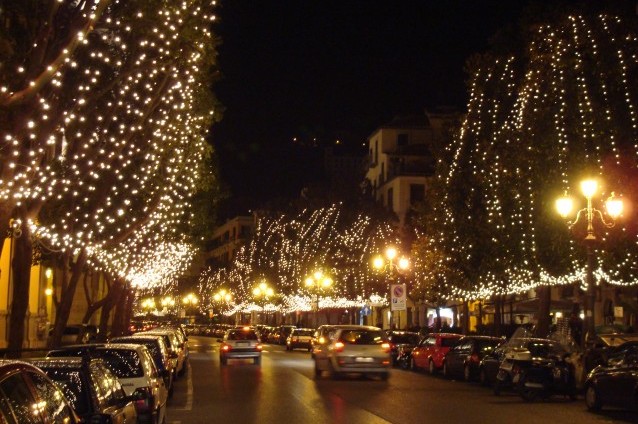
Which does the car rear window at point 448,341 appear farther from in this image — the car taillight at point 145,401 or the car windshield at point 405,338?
the car taillight at point 145,401

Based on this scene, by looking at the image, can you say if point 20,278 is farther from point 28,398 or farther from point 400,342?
point 400,342

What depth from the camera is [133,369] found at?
15055 millimetres

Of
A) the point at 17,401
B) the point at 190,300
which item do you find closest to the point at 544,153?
the point at 17,401

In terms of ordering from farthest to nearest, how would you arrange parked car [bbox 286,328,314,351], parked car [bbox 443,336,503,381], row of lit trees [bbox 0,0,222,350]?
1. parked car [bbox 286,328,314,351]
2. parked car [bbox 443,336,503,381]
3. row of lit trees [bbox 0,0,222,350]

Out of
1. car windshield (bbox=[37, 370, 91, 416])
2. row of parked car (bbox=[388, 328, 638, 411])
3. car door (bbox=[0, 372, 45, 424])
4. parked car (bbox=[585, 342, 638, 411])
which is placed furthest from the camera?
row of parked car (bbox=[388, 328, 638, 411])

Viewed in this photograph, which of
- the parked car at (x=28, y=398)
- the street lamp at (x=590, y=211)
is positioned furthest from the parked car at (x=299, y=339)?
the parked car at (x=28, y=398)

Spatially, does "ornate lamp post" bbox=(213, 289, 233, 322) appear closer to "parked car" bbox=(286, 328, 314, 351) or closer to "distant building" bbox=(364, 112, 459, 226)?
"distant building" bbox=(364, 112, 459, 226)

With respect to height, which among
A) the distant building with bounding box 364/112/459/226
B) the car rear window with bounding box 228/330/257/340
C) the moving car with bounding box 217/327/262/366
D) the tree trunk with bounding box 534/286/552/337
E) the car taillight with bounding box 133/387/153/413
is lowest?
the car taillight with bounding box 133/387/153/413

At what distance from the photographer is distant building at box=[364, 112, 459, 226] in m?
75.6

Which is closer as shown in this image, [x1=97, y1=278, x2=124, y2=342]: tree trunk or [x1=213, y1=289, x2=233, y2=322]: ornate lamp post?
[x1=97, y1=278, x2=124, y2=342]: tree trunk

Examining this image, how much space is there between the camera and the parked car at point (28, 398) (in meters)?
6.29

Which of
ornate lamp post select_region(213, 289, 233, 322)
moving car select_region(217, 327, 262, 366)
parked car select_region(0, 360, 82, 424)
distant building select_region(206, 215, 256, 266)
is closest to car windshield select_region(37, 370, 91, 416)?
parked car select_region(0, 360, 82, 424)

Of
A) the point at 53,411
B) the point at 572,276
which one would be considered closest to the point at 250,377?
the point at 572,276

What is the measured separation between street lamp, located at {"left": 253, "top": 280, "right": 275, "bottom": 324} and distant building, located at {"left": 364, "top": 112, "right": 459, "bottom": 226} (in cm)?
1617
